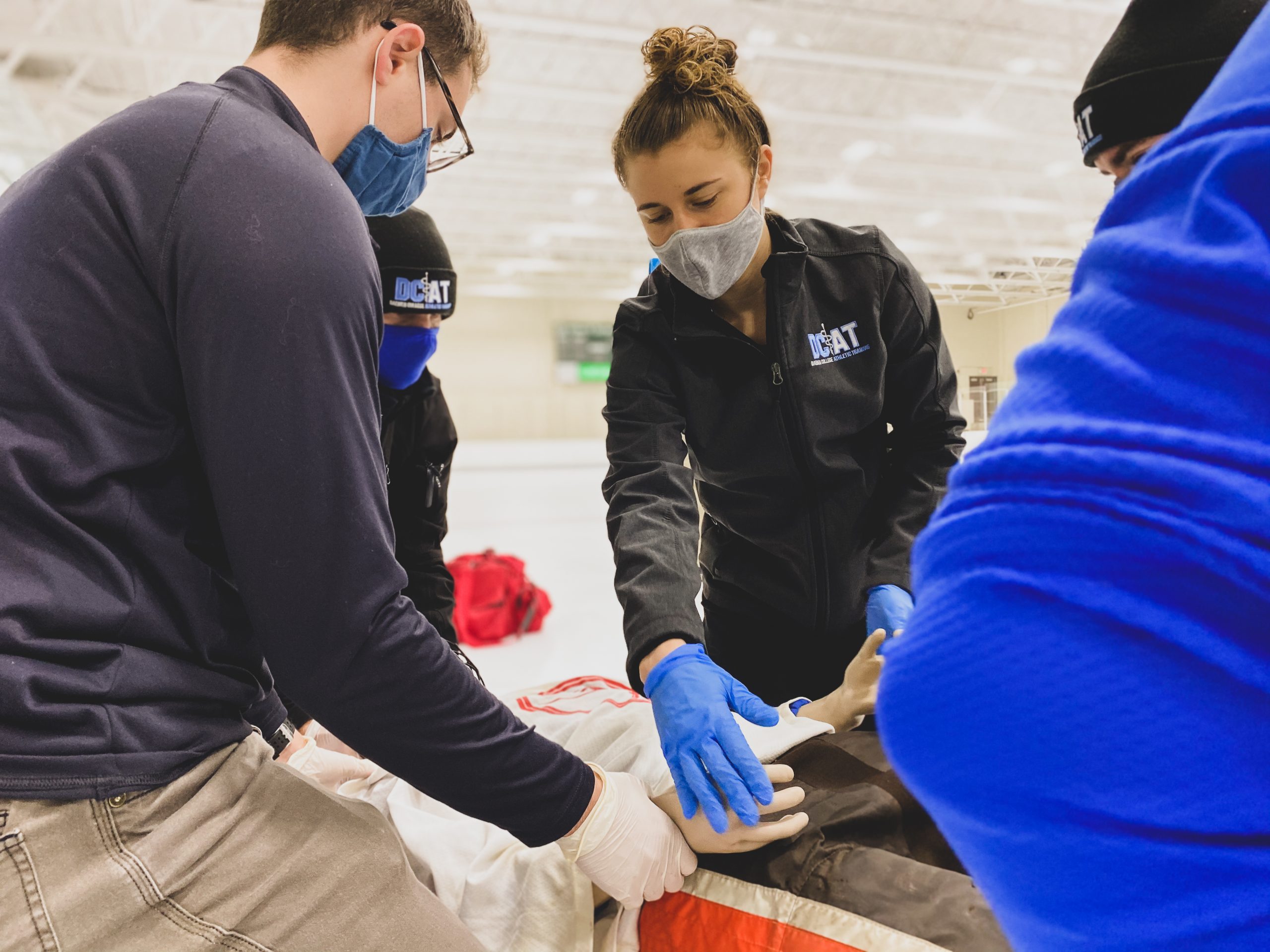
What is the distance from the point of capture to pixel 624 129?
1.67m

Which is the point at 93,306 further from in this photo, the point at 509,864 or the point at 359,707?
the point at 509,864

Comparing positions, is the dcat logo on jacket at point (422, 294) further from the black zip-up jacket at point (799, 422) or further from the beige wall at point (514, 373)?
the beige wall at point (514, 373)

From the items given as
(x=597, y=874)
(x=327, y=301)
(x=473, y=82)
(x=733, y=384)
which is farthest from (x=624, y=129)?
(x=597, y=874)

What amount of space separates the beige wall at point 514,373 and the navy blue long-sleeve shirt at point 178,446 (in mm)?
19747

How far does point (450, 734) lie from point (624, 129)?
1205 mm

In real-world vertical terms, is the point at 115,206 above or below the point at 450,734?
above

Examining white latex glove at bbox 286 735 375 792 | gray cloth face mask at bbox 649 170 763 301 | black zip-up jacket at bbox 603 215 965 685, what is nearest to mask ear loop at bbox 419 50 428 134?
gray cloth face mask at bbox 649 170 763 301

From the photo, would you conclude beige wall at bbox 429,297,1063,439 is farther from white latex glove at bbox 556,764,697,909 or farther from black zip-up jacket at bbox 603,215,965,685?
white latex glove at bbox 556,764,697,909

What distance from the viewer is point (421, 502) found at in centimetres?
263

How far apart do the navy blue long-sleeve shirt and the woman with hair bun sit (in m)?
0.71

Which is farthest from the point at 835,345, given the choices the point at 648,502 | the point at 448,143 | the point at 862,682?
the point at 448,143

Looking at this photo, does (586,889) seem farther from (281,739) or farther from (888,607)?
(888,607)

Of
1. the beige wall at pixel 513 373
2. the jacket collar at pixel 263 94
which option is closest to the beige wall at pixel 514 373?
the beige wall at pixel 513 373

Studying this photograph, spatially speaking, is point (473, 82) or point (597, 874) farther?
point (473, 82)
